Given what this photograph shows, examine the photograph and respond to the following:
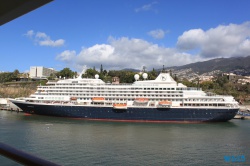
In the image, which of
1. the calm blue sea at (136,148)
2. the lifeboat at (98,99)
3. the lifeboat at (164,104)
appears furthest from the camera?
the lifeboat at (98,99)

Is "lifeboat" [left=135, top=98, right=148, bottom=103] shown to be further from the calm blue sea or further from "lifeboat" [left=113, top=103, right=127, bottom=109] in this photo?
the calm blue sea

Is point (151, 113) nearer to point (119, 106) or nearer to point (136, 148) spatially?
point (119, 106)

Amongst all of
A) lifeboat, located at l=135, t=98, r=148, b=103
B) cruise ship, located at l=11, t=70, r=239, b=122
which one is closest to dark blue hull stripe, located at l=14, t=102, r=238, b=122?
cruise ship, located at l=11, t=70, r=239, b=122

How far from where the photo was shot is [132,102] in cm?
2533

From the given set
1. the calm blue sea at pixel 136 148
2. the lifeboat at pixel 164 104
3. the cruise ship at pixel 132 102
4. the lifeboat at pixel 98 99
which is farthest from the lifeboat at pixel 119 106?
the calm blue sea at pixel 136 148

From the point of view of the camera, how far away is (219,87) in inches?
2164

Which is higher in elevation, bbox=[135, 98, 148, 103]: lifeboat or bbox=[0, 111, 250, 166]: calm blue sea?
bbox=[135, 98, 148, 103]: lifeboat

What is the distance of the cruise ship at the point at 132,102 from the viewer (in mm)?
23688

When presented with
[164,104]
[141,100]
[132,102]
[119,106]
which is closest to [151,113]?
[164,104]

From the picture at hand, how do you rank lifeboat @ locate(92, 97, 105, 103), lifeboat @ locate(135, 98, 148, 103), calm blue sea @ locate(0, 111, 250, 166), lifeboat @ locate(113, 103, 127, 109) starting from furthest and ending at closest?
lifeboat @ locate(92, 97, 105, 103) → lifeboat @ locate(135, 98, 148, 103) → lifeboat @ locate(113, 103, 127, 109) → calm blue sea @ locate(0, 111, 250, 166)

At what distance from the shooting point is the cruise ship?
77.7ft

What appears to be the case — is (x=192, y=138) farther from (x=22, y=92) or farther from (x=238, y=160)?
(x=22, y=92)

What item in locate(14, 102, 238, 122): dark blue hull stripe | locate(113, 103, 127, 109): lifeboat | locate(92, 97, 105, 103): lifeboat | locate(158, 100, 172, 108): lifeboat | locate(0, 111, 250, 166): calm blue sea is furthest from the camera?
locate(92, 97, 105, 103): lifeboat

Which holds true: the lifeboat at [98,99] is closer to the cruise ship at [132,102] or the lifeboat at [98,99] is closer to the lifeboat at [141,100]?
the cruise ship at [132,102]
